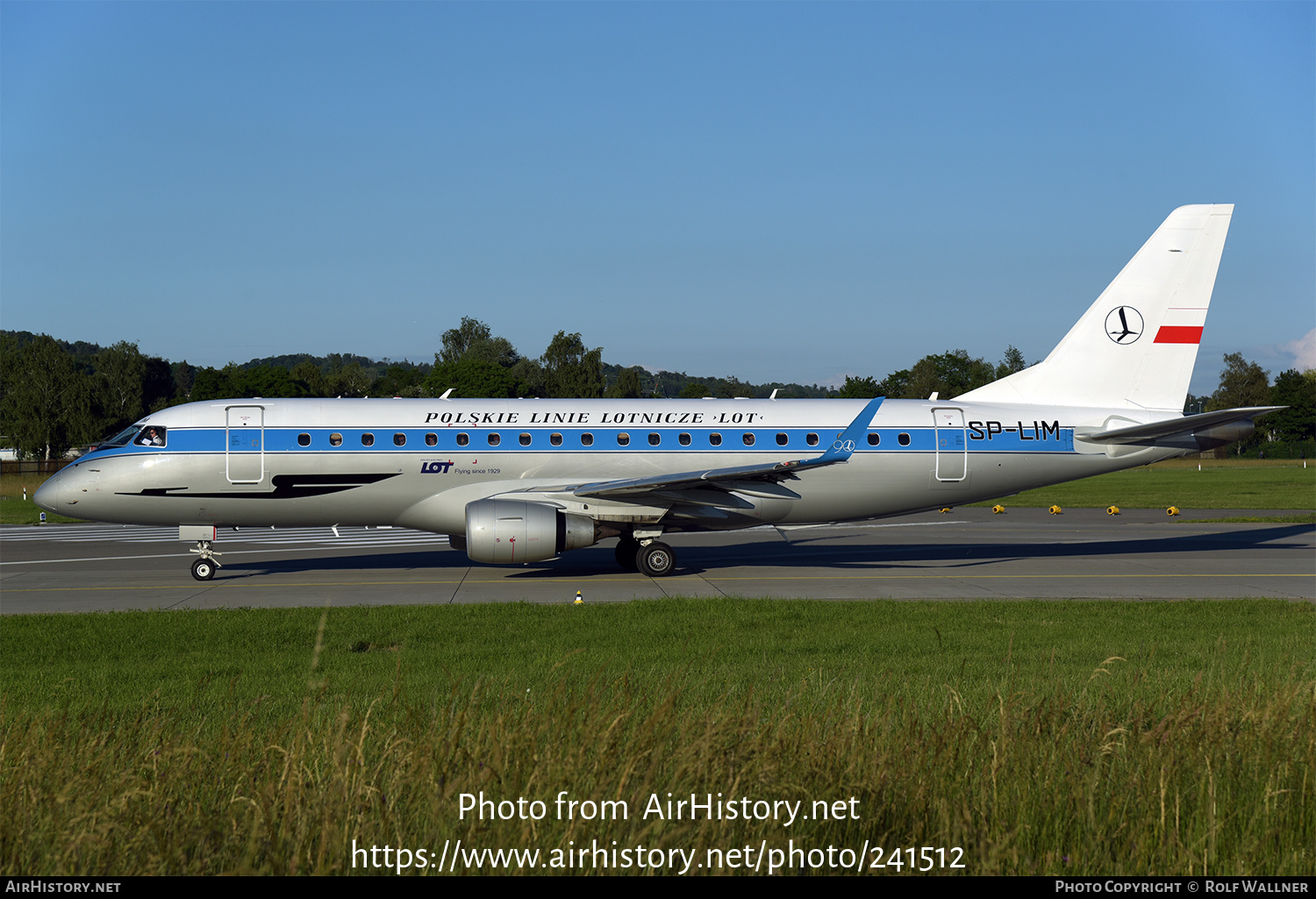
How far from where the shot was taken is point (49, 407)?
268 ft

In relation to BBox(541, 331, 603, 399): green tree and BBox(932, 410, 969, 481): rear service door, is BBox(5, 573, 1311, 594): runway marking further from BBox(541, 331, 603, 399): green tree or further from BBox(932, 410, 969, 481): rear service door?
BBox(541, 331, 603, 399): green tree

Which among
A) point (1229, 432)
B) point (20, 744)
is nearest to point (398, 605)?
point (20, 744)

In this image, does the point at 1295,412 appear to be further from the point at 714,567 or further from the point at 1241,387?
the point at 714,567

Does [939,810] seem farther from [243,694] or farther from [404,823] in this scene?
[243,694]

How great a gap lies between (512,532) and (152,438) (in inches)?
316

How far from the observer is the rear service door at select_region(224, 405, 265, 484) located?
20016mm

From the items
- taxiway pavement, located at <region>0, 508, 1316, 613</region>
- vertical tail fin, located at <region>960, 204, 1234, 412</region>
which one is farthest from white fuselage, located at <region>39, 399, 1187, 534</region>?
taxiway pavement, located at <region>0, 508, 1316, 613</region>

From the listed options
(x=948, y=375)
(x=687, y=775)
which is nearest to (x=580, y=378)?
(x=948, y=375)

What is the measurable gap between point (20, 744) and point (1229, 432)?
22.7 metres

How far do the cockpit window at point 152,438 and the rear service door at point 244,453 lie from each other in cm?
141

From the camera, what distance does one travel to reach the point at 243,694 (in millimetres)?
9008

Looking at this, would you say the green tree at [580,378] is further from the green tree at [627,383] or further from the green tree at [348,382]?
the green tree at [348,382]

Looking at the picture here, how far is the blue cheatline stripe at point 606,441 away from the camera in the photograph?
66.2ft

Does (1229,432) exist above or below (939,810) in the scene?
above
